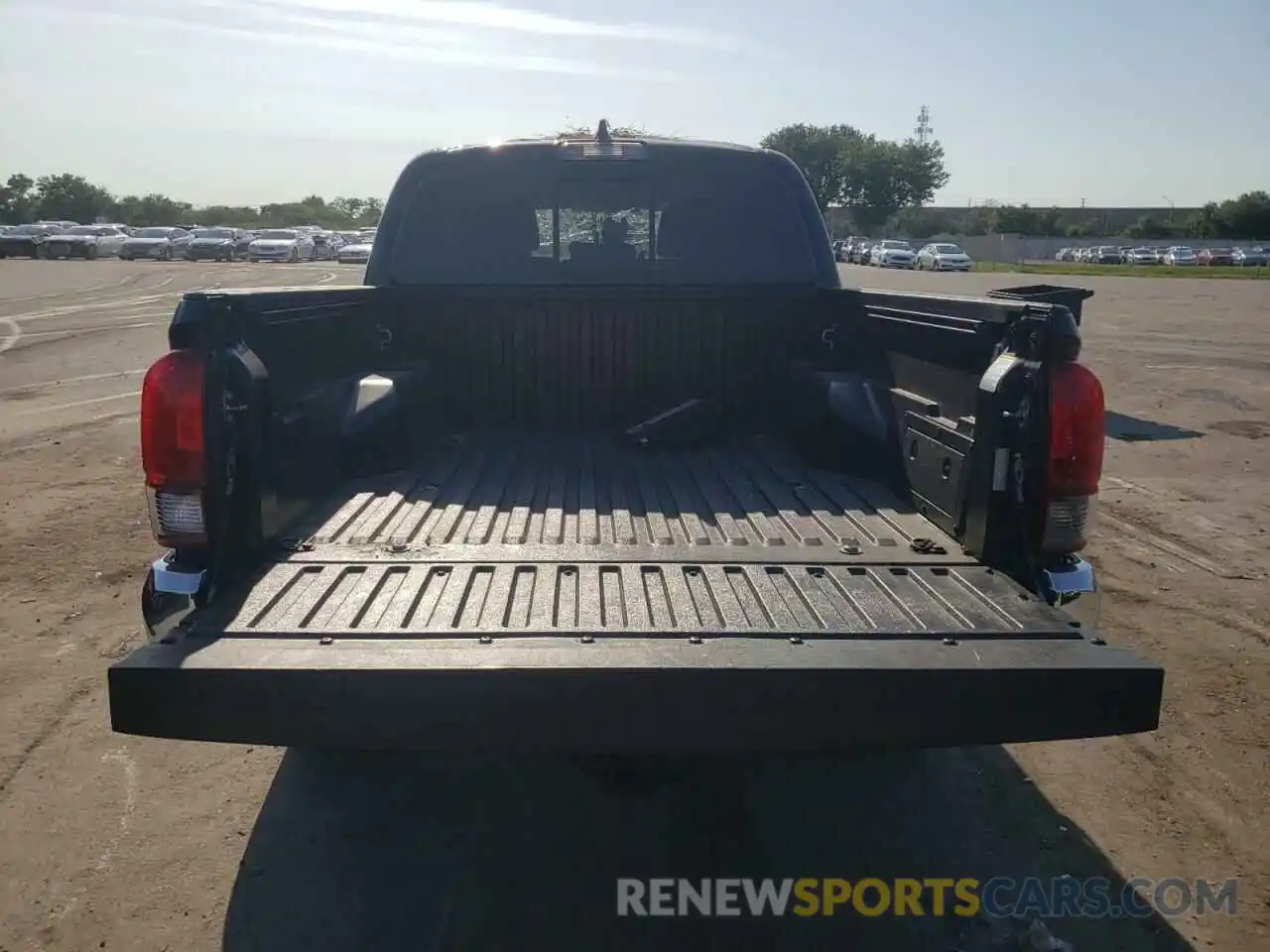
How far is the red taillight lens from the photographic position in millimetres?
2773

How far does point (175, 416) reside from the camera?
278 cm

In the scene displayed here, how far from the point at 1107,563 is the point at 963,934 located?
3818 millimetres

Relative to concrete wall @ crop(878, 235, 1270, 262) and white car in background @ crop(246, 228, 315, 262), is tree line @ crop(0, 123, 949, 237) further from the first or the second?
white car in background @ crop(246, 228, 315, 262)

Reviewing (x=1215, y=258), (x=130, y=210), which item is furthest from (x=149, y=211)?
(x=1215, y=258)

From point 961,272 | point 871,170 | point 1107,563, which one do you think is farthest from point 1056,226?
point 1107,563

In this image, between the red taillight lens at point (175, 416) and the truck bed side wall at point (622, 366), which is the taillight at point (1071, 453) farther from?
the red taillight lens at point (175, 416)

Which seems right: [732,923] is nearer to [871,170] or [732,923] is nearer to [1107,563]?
[1107,563]

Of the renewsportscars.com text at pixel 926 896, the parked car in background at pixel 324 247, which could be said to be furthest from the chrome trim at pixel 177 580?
the parked car in background at pixel 324 247

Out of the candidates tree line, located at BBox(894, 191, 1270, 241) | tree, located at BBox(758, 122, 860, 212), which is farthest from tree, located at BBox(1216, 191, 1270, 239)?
tree, located at BBox(758, 122, 860, 212)

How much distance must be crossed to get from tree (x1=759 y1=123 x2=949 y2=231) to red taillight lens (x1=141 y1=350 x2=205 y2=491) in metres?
75.0

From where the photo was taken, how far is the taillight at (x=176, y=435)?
9.11 feet

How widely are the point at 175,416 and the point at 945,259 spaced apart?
165 feet

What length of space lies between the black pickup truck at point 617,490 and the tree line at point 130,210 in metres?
74.9

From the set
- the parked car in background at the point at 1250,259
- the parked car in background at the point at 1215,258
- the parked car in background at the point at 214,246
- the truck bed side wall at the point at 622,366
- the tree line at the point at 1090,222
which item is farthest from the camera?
the tree line at the point at 1090,222
